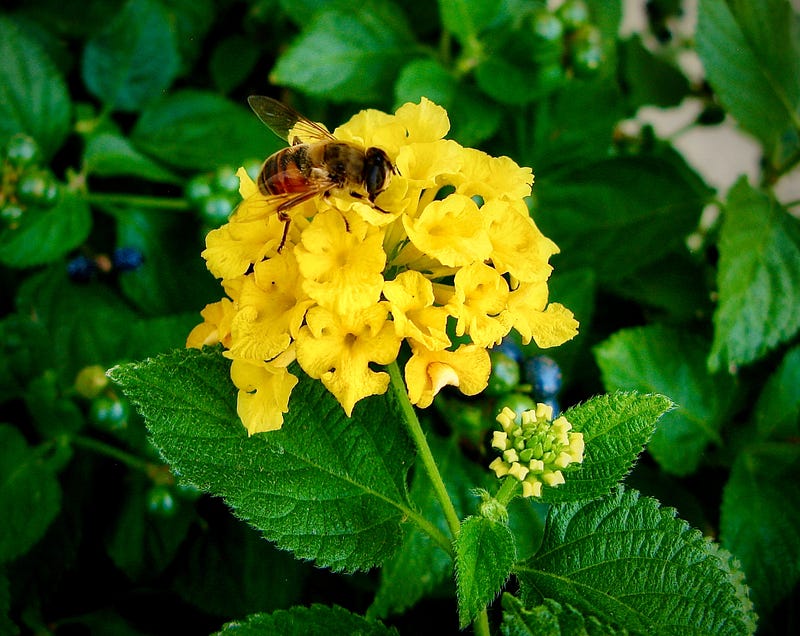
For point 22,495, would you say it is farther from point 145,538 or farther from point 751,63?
point 751,63

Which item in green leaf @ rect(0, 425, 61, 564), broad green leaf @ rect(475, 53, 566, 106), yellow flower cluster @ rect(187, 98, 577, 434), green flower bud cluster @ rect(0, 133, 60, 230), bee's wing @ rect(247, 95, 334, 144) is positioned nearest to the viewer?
yellow flower cluster @ rect(187, 98, 577, 434)

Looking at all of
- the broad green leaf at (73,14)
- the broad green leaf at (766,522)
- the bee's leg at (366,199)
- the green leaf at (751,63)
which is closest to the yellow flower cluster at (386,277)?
the bee's leg at (366,199)

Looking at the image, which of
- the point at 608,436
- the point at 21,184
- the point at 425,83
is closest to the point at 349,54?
the point at 425,83

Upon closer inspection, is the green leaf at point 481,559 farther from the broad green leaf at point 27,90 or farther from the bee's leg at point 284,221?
the broad green leaf at point 27,90

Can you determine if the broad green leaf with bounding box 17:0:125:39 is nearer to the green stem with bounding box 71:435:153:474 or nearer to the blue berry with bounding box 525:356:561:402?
the green stem with bounding box 71:435:153:474

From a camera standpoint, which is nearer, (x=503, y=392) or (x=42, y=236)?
(x=503, y=392)

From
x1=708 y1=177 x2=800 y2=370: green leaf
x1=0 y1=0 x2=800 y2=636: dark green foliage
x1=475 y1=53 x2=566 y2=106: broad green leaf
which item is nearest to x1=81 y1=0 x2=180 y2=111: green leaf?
→ x1=0 y1=0 x2=800 y2=636: dark green foliage
